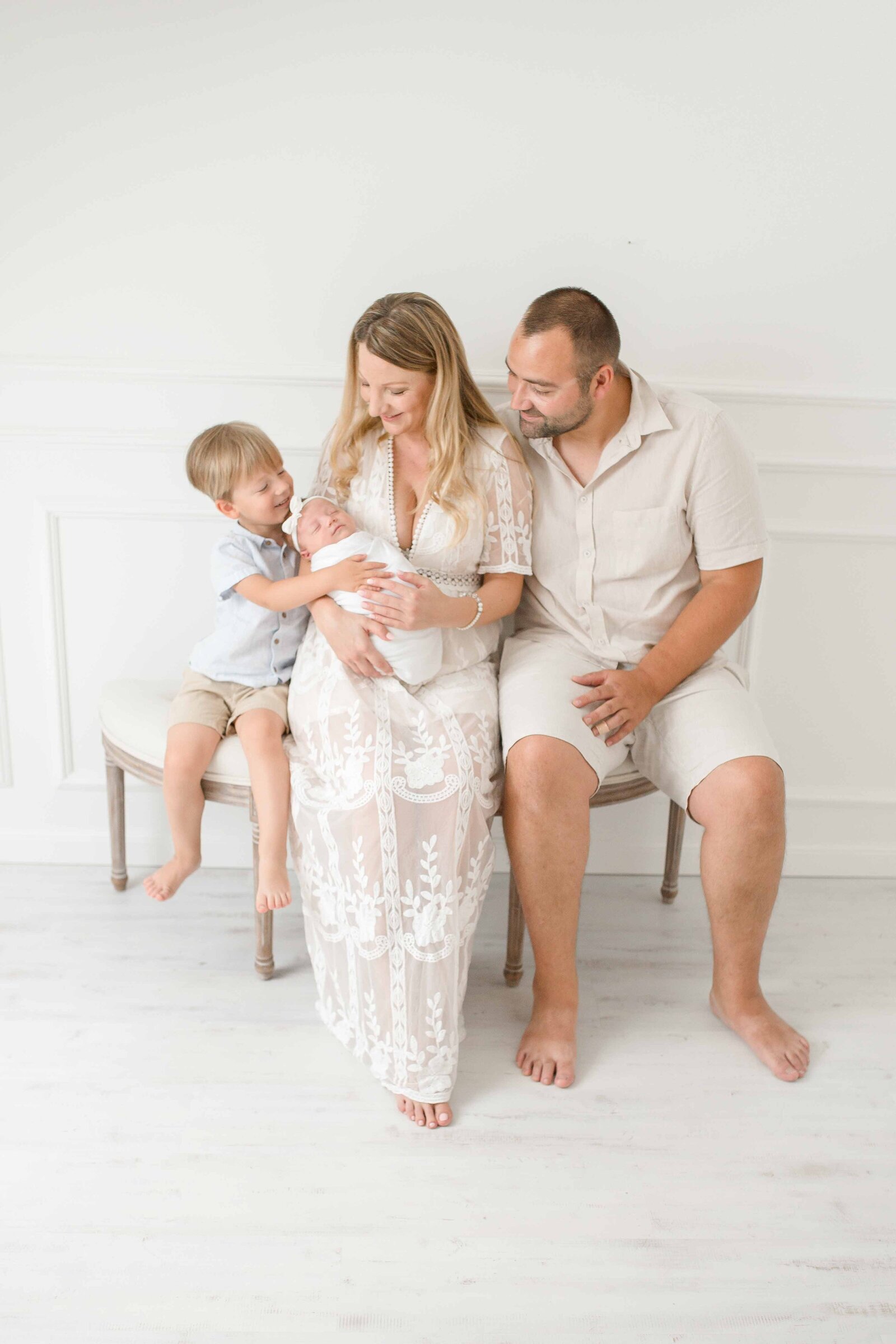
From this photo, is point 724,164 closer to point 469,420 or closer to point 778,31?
point 778,31

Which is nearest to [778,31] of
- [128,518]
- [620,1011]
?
[128,518]

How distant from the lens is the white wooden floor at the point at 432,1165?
4.66 ft

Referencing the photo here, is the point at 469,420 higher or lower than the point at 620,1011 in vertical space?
higher

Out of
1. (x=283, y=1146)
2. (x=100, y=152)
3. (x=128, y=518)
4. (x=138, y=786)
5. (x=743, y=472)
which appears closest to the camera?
(x=283, y=1146)

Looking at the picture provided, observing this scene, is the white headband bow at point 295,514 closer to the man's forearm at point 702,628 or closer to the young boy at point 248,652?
the young boy at point 248,652

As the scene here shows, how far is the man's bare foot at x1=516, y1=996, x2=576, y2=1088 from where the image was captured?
1.86 meters

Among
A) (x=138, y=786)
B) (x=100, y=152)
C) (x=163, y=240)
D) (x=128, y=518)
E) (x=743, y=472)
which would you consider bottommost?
(x=138, y=786)

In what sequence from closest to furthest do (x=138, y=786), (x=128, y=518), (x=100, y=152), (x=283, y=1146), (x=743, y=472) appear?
(x=283, y=1146) < (x=743, y=472) < (x=100, y=152) < (x=128, y=518) < (x=138, y=786)

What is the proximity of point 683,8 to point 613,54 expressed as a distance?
17 centimetres

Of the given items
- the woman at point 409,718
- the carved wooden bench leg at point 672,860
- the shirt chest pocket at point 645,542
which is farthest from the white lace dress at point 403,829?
the carved wooden bench leg at point 672,860

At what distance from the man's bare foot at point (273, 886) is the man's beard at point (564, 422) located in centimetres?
101

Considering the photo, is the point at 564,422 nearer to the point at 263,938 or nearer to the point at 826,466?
the point at 826,466

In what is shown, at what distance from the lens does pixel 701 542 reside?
2090mm

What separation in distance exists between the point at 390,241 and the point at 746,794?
1442 mm
